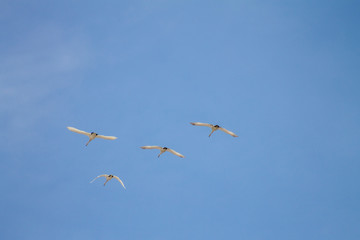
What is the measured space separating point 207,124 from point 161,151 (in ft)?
38.3

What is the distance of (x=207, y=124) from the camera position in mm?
92125

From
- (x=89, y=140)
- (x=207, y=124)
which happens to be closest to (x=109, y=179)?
(x=89, y=140)

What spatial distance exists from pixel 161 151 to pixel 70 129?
18.6 meters

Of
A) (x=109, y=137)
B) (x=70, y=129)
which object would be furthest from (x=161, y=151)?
(x=70, y=129)

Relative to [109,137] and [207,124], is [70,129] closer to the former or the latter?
[109,137]

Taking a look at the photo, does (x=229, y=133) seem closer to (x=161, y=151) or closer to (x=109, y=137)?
(x=161, y=151)

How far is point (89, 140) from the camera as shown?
94.1 metres

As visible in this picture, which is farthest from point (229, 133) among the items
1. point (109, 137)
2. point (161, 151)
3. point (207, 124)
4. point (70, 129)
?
point (70, 129)

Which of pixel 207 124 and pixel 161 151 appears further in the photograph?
pixel 161 151

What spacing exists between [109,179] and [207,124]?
2464 centimetres

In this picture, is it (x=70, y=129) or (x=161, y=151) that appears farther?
(x=161, y=151)

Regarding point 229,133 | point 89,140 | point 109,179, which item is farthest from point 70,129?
point 229,133

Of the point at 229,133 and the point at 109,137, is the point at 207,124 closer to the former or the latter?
the point at 229,133

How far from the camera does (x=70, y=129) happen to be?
291 feet
